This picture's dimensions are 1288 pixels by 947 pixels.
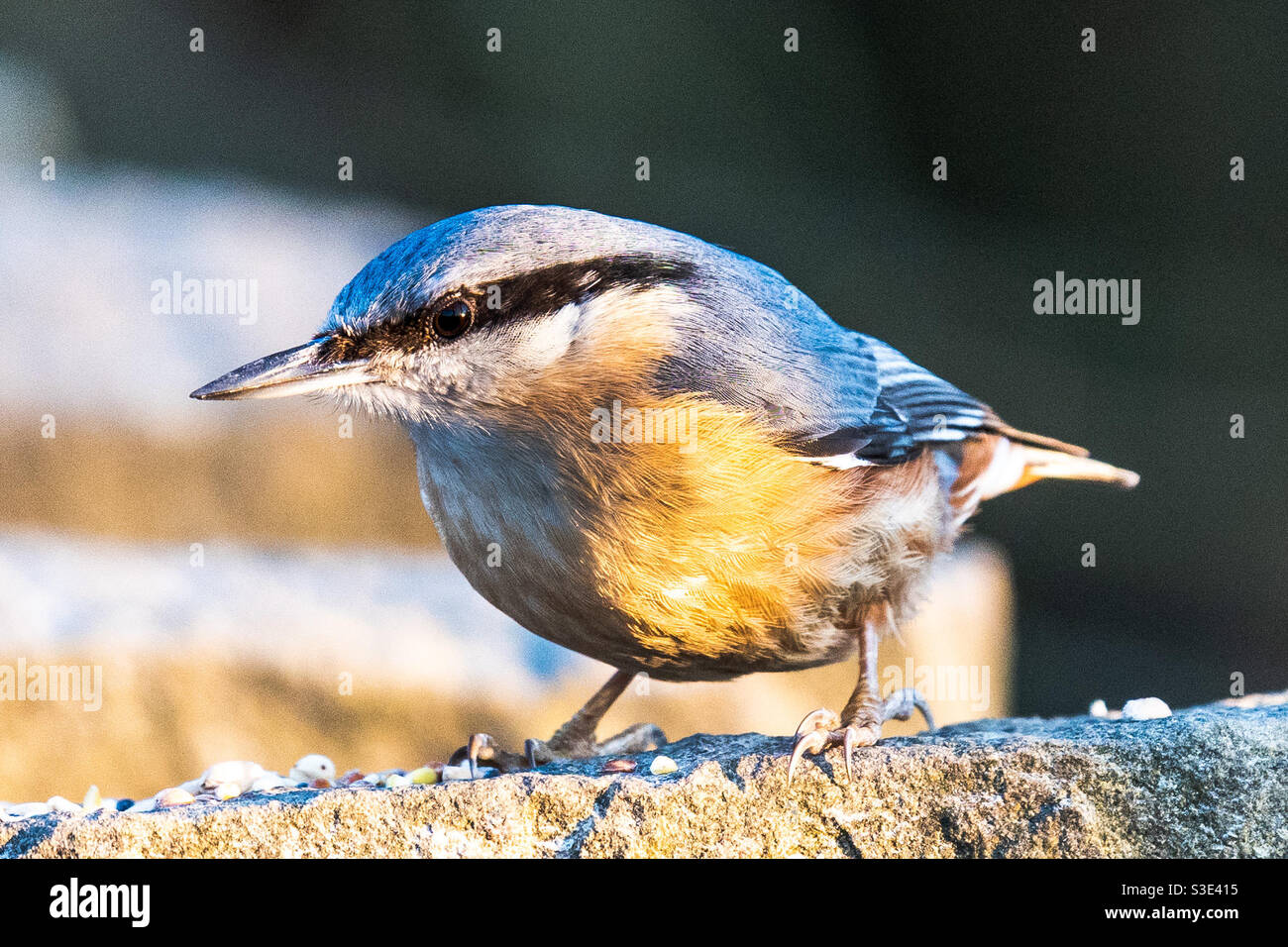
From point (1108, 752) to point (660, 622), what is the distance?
1037mm

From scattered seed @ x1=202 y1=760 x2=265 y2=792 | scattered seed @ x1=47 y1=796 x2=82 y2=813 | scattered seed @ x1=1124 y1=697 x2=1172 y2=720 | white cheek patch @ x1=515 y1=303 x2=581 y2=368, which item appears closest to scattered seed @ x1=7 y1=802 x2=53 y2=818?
scattered seed @ x1=47 y1=796 x2=82 y2=813

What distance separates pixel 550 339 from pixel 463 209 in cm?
365

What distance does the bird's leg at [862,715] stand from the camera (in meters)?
2.74

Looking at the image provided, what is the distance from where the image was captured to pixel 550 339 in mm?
2928

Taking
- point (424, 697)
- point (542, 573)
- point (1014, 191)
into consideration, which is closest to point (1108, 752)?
point (542, 573)

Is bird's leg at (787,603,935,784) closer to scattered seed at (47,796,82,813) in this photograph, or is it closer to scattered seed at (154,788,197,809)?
scattered seed at (154,788,197,809)

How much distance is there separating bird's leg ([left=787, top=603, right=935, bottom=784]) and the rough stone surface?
0.12 metres

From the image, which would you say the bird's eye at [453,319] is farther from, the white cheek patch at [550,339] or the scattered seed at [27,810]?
the scattered seed at [27,810]

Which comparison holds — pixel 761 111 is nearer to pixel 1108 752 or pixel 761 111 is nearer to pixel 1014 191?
pixel 1014 191

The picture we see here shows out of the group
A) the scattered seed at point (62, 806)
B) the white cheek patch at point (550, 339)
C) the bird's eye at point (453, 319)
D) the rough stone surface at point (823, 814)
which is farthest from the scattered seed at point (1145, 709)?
the scattered seed at point (62, 806)

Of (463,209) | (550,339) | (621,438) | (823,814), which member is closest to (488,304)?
(550,339)

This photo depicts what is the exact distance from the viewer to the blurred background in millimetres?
5676

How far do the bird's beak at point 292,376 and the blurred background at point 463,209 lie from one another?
272 cm

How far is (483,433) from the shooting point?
Answer: 2.96m
